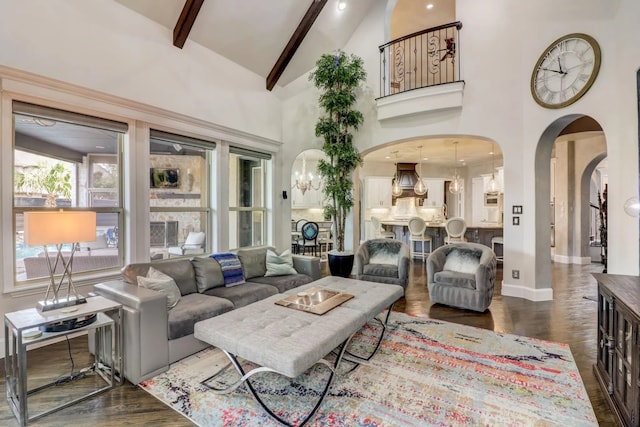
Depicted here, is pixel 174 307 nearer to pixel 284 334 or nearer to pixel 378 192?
pixel 284 334

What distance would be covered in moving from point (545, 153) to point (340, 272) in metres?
3.60

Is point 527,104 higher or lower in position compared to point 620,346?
higher

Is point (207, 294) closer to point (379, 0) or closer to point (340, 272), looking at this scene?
point (340, 272)

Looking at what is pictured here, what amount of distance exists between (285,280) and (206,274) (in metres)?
0.97

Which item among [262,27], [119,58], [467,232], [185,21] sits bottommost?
[467,232]

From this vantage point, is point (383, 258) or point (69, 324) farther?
point (383, 258)

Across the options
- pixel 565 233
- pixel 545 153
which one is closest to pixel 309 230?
pixel 545 153

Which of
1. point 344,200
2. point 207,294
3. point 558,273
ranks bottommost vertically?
point 558,273

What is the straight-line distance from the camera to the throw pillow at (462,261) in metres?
4.27

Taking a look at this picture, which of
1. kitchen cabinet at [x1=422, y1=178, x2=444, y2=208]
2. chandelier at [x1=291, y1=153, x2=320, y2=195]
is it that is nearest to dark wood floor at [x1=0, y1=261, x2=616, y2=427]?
chandelier at [x1=291, y1=153, x2=320, y2=195]

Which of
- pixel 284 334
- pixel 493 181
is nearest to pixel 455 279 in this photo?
pixel 284 334

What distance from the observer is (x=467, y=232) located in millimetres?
7422

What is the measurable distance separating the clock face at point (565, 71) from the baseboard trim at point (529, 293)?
256cm

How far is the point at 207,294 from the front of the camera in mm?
3320
